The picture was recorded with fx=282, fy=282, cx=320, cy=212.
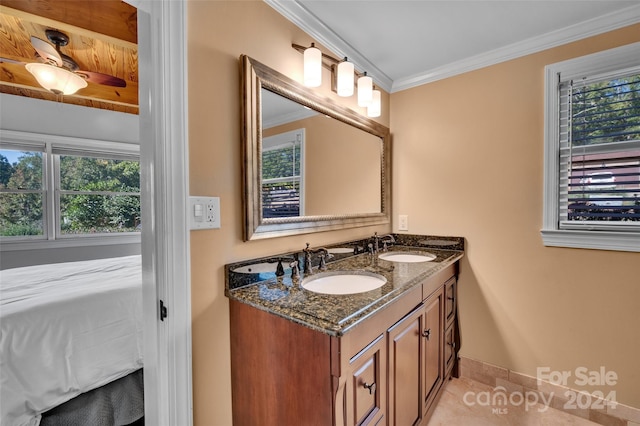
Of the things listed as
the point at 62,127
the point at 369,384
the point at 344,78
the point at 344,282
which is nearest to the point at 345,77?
the point at 344,78

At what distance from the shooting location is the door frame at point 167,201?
964 millimetres

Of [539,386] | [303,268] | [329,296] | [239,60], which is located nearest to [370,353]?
[329,296]

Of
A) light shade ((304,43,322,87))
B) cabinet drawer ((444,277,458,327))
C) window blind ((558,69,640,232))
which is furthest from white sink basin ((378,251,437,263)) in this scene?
light shade ((304,43,322,87))

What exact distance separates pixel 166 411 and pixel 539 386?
212cm

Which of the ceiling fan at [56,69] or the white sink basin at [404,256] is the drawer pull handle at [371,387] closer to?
the white sink basin at [404,256]

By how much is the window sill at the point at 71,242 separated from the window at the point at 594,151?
4.36 m

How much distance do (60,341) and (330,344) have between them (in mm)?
1526

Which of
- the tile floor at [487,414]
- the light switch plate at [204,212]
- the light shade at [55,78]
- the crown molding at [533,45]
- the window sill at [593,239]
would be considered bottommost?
the tile floor at [487,414]

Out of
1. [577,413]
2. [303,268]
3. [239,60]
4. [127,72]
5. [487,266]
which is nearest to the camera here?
[239,60]

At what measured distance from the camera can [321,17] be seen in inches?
59.5

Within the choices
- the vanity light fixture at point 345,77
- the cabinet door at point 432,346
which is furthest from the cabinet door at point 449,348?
the vanity light fixture at point 345,77

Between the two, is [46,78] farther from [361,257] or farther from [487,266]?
[487,266]

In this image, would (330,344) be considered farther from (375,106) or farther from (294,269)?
(375,106)

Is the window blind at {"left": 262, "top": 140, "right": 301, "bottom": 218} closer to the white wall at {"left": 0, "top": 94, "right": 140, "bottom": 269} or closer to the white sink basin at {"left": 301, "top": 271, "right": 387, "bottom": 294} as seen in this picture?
the white sink basin at {"left": 301, "top": 271, "right": 387, "bottom": 294}
